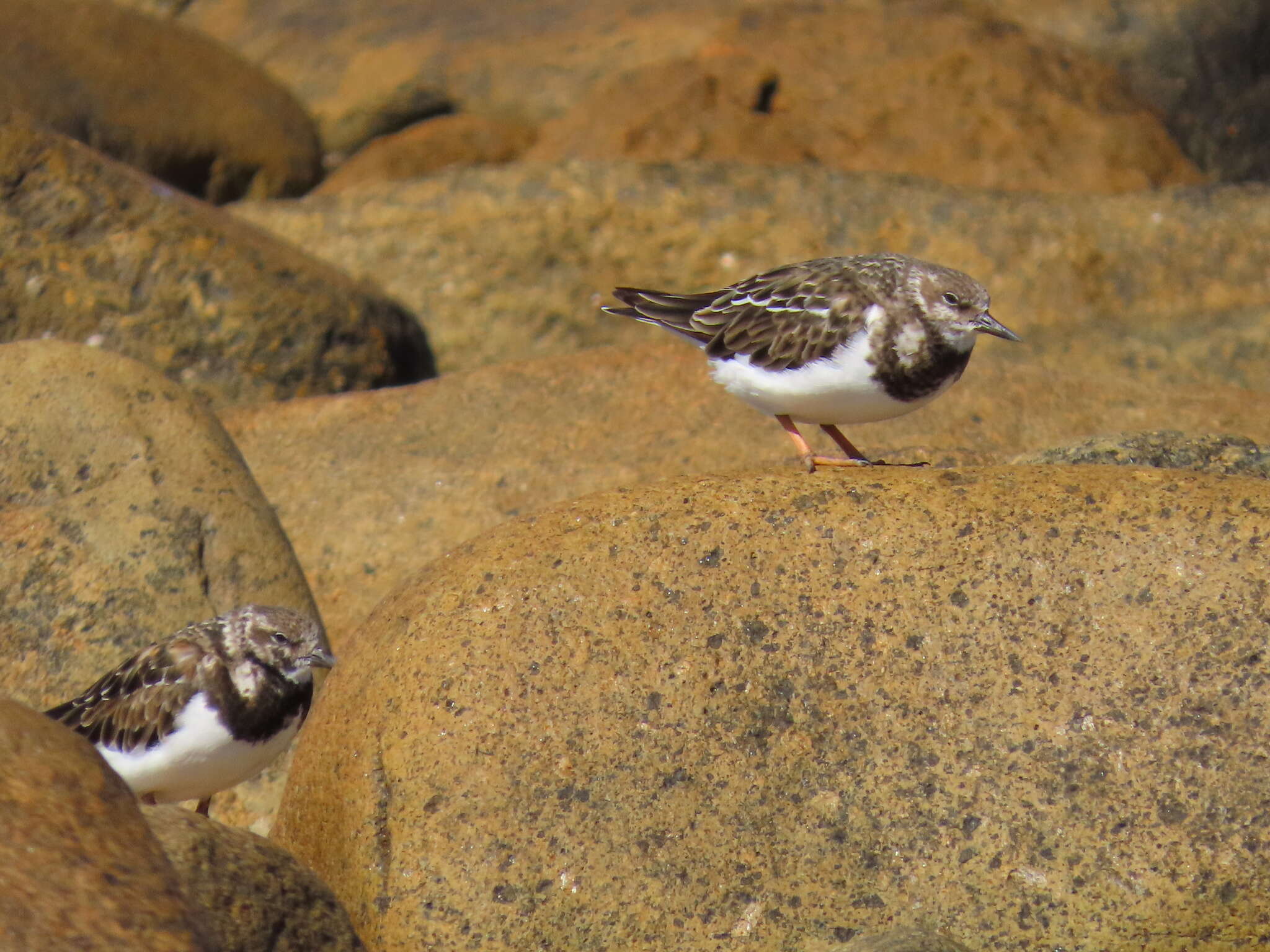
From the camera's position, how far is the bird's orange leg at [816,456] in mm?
6082

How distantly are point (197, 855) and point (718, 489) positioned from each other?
2097 millimetres

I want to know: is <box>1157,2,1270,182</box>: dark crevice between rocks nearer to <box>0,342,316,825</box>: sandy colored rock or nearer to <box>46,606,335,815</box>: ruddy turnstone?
<box>0,342,316,825</box>: sandy colored rock

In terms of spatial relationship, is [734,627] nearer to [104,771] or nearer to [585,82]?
[104,771]

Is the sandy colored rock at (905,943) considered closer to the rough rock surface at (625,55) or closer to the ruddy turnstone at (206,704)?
the ruddy turnstone at (206,704)

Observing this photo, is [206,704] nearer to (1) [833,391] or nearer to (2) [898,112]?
(1) [833,391]

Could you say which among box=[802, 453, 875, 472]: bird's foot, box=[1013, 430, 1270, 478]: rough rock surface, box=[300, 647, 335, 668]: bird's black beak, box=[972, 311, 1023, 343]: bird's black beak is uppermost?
box=[972, 311, 1023, 343]: bird's black beak

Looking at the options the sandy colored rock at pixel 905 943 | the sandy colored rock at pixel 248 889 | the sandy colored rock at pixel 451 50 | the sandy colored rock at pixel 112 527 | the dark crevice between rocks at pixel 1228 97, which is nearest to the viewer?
the sandy colored rock at pixel 905 943

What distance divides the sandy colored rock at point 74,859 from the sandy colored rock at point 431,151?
1033 cm

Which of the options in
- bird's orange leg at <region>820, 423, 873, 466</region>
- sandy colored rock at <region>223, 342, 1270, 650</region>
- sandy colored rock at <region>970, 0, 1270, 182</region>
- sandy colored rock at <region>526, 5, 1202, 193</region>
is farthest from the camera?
sandy colored rock at <region>970, 0, 1270, 182</region>

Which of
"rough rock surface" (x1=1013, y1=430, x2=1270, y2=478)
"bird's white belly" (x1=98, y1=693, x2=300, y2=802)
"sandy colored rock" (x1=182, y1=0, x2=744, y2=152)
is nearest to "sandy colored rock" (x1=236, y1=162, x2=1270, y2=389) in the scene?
"sandy colored rock" (x1=182, y1=0, x2=744, y2=152)

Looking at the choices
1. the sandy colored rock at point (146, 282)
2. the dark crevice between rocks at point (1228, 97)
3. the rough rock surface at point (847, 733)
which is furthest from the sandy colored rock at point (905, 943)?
the dark crevice between rocks at point (1228, 97)

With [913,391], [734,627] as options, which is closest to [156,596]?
[734,627]

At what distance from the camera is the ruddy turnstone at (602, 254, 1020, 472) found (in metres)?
5.91

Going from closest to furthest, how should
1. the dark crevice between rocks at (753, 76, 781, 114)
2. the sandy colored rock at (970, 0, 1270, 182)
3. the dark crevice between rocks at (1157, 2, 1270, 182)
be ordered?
the dark crevice between rocks at (753, 76, 781, 114) < the dark crevice between rocks at (1157, 2, 1270, 182) < the sandy colored rock at (970, 0, 1270, 182)
